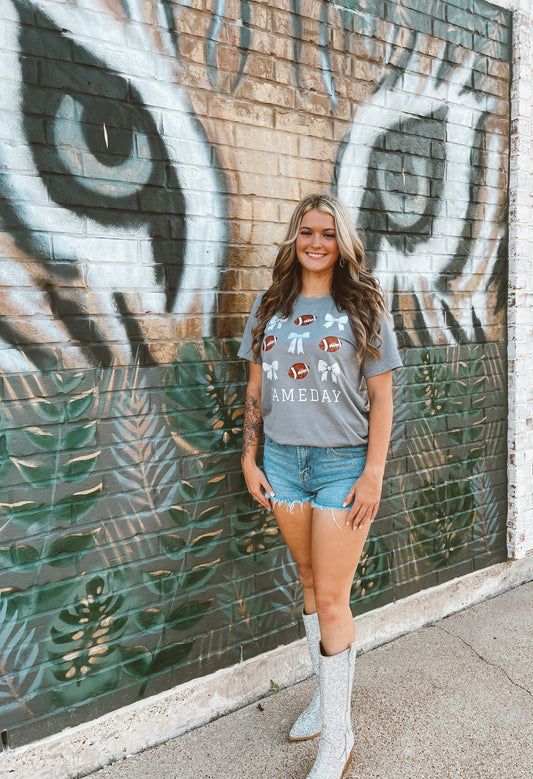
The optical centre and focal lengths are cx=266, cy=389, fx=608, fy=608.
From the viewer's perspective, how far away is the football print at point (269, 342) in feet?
7.37

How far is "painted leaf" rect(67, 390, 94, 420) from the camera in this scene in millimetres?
2275

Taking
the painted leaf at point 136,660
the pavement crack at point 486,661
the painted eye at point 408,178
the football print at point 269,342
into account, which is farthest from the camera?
the painted eye at point 408,178

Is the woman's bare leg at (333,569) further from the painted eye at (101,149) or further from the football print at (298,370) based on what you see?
the painted eye at (101,149)

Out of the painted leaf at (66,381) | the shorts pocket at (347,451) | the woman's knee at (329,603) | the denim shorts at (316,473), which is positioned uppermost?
the painted leaf at (66,381)

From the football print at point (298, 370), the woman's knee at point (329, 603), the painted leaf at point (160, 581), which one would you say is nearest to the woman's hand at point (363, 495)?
the woman's knee at point (329, 603)

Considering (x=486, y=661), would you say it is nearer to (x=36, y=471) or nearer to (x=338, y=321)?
(x=338, y=321)

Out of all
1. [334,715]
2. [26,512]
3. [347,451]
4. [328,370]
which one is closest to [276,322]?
[328,370]

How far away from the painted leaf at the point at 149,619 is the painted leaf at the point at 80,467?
0.64m

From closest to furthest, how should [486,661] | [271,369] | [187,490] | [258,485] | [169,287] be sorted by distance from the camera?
[271,369] < [258,485] < [169,287] < [187,490] < [486,661]

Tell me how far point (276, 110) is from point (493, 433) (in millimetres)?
2369

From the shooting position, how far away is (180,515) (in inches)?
102

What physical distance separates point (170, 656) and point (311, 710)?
63 cm

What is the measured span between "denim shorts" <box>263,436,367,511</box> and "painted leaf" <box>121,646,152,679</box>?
34.3 inches

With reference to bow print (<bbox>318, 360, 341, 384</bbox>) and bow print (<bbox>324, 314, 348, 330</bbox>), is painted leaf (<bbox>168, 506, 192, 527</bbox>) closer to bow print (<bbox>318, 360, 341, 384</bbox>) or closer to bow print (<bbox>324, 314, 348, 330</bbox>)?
bow print (<bbox>318, 360, 341, 384</bbox>)
